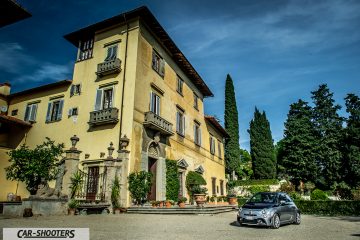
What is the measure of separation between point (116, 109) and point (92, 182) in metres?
4.75

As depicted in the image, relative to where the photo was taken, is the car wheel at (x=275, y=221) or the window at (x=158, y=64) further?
the window at (x=158, y=64)

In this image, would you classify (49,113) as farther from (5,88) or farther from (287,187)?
(287,187)

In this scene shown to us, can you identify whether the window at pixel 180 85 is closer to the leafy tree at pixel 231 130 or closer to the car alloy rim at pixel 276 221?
the car alloy rim at pixel 276 221

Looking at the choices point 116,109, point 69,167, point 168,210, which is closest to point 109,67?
point 116,109

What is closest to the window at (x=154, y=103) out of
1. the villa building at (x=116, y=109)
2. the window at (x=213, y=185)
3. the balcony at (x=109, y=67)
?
the villa building at (x=116, y=109)

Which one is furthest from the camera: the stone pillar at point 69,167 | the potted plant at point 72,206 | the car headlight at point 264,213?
the stone pillar at point 69,167

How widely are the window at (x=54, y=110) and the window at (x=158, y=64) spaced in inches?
312

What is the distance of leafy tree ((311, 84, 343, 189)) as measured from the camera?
35031 millimetres

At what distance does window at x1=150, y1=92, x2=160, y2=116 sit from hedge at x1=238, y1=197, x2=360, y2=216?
12.4m

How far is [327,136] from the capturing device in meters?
37.0

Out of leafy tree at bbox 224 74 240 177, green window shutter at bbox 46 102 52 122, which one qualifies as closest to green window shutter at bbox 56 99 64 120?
green window shutter at bbox 46 102 52 122

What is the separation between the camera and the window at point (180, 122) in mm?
22888

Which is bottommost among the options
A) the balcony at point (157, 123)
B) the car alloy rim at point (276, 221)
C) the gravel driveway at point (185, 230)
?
the gravel driveway at point (185, 230)

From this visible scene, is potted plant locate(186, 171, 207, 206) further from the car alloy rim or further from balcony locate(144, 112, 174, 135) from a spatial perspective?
the car alloy rim
